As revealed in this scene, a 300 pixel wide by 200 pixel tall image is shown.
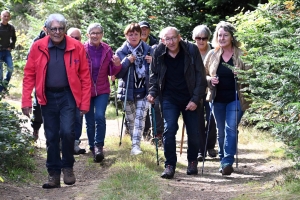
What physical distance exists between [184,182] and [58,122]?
6.20 ft

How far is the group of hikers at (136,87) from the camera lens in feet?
25.3

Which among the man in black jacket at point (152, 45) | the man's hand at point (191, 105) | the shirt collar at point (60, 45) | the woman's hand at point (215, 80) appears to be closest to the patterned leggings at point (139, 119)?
the man in black jacket at point (152, 45)

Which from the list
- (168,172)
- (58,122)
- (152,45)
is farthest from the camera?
(152,45)

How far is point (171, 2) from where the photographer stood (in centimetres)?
1429

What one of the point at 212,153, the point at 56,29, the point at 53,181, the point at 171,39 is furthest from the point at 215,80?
the point at 53,181

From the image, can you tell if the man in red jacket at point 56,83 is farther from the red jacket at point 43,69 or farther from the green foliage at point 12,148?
the green foliage at point 12,148

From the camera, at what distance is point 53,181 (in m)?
7.99

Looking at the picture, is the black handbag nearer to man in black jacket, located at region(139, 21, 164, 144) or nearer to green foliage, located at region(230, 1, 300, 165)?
man in black jacket, located at region(139, 21, 164, 144)

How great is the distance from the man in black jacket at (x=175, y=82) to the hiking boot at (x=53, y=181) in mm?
1443

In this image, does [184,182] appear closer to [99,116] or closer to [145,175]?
[145,175]

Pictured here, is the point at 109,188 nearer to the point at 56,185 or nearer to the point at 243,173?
the point at 56,185

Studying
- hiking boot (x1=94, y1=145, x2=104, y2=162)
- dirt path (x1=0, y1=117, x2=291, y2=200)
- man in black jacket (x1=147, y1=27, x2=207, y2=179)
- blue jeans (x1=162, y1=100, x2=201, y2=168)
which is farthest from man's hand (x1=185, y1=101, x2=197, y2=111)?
hiking boot (x1=94, y1=145, x2=104, y2=162)

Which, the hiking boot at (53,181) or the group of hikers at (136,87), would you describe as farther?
the hiking boot at (53,181)

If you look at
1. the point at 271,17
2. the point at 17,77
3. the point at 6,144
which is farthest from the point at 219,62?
the point at 17,77
